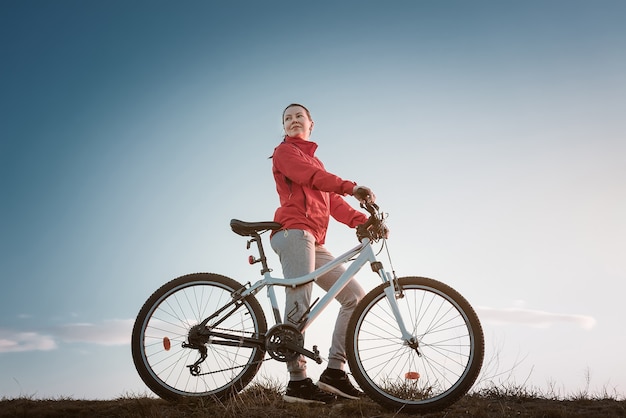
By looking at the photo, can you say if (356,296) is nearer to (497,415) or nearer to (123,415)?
(497,415)

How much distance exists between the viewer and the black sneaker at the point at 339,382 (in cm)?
474

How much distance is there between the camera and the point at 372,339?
174 inches

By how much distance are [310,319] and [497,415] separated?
5.40 feet

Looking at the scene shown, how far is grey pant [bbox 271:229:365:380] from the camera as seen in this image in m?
4.66

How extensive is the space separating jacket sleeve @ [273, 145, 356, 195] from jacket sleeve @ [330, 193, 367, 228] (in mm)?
564

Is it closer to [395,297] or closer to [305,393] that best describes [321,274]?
[395,297]

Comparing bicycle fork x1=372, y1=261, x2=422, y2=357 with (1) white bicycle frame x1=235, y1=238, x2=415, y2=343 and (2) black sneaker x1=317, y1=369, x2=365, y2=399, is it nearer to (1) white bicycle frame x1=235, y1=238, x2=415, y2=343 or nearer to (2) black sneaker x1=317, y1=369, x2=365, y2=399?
(1) white bicycle frame x1=235, y1=238, x2=415, y2=343

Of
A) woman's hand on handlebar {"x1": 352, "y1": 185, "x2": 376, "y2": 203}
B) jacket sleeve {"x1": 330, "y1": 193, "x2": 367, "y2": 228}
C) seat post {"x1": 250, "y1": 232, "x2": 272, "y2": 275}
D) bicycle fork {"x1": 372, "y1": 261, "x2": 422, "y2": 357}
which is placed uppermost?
jacket sleeve {"x1": 330, "y1": 193, "x2": 367, "y2": 228}

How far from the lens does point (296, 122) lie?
5211mm

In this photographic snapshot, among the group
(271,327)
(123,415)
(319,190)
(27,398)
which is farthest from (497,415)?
(27,398)

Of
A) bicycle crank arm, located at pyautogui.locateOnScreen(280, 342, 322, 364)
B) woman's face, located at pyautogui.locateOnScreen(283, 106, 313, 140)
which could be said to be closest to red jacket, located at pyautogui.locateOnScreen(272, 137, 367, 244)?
woman's face, located at pyautogui.locateOnScreen(283, 106, 313, 140)

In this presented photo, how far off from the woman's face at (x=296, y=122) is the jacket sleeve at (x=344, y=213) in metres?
0.67

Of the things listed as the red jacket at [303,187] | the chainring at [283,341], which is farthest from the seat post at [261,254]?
the chainring at [283,341]

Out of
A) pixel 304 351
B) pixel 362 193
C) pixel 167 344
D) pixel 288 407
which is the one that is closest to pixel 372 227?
pixel 362 193
